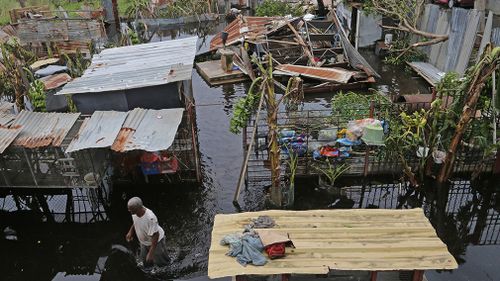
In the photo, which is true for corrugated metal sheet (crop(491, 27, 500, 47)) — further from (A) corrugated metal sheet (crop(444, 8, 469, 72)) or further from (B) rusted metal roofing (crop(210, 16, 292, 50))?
(B) rusted metal roofing (crop(210, 16, 292, 50))

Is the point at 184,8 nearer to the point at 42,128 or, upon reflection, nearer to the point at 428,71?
the point at 428,71

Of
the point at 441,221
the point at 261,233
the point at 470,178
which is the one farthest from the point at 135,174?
the point at 470,178

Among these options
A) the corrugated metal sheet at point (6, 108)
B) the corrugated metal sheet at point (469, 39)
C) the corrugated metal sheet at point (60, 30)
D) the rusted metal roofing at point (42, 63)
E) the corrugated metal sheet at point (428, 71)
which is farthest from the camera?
the corrugated metal sheet at point (60, 30)

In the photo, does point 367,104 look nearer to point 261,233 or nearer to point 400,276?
point 400,276

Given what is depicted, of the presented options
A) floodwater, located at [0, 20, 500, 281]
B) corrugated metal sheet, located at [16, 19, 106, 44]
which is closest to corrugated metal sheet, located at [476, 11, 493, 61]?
floodwater, located at [0, 20, 500, 281]

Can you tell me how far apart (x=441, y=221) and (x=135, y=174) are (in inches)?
299

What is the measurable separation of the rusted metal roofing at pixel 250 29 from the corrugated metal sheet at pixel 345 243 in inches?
552

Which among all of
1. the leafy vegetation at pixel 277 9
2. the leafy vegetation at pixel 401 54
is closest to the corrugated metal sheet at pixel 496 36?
the leafy vegetation at pixel 401 54

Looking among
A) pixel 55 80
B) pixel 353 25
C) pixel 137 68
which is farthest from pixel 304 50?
pixel 55 80

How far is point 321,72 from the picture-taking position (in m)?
16.4

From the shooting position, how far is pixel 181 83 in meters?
10.9

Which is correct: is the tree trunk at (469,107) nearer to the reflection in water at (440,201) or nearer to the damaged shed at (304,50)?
the reflection in water at (440,201)

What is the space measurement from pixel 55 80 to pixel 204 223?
9108mm

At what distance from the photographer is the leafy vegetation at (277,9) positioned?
25.8 m
